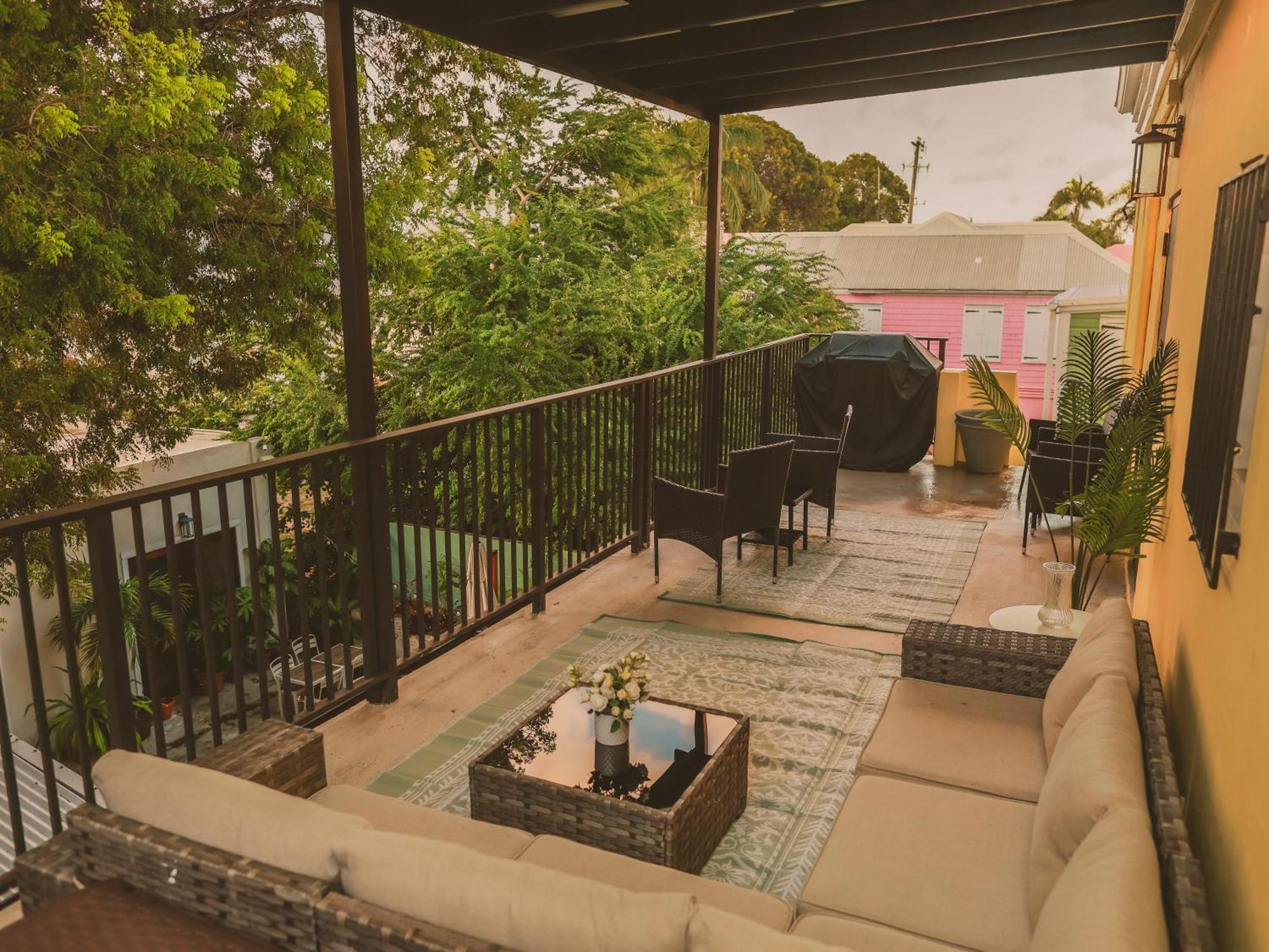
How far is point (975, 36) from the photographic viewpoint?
4098 mm

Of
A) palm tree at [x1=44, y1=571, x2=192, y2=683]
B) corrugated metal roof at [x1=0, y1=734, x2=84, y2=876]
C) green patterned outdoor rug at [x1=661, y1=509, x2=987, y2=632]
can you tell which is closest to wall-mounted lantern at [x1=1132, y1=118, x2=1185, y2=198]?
green patterned outdoor rug at [x1=661, y1=509, x2=987, y2=632]

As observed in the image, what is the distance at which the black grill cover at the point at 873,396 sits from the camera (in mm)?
7973

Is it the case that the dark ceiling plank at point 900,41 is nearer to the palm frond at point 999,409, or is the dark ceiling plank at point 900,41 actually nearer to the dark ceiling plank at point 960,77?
the dark ceiling plank at point 960,77

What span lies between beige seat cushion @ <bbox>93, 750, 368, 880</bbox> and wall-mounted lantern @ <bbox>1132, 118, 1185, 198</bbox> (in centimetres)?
481

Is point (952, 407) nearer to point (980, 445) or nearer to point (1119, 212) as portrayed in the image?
point (980, 445)

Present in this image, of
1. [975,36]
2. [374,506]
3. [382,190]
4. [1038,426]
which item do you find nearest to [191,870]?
[374,506]

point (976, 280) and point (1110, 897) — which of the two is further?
point (976, 280)

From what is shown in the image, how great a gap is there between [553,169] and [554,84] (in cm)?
117

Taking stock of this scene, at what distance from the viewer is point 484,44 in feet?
13.0

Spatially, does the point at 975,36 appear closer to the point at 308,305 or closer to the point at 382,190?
the point at 382,190

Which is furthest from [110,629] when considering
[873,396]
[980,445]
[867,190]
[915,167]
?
[867,190]

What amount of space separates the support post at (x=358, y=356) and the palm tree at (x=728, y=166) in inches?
494

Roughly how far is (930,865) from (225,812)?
4.61 feet

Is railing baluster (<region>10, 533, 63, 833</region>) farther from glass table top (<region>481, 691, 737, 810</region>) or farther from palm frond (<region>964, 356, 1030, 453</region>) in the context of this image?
palm frond (<region>964, 356, 1030, 453</region>)
